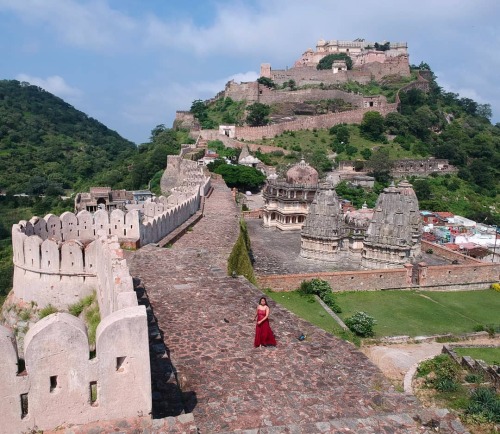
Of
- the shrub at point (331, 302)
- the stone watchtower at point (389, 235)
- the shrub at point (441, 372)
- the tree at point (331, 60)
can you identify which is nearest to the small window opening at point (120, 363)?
the shrub at point (441, 372)

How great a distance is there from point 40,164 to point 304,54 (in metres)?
56.1

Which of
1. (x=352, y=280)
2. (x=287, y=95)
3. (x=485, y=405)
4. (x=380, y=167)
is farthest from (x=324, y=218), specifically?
(x=287, y=95)

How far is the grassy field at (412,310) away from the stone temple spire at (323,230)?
12.3ft

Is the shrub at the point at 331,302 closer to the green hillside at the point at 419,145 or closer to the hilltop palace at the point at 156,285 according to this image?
the hilltop palace at the point at 156,285

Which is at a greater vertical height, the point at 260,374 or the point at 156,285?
the point at 156,285

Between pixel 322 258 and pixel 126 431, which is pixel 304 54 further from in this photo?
pixel 126 431

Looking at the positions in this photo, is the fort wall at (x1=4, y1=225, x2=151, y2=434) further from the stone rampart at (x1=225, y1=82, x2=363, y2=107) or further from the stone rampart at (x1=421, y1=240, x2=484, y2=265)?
the stone rampart at (x1=225, y1=82, x2=363, y2=107)

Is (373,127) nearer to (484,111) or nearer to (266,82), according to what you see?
(266,82)

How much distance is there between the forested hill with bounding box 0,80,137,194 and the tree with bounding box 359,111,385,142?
32610 mm

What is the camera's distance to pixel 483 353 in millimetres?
15617

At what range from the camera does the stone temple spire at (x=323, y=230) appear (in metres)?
24.3

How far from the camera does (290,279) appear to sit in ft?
66.4

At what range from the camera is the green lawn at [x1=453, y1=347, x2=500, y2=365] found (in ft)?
49.7

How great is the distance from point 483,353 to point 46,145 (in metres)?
68.6
